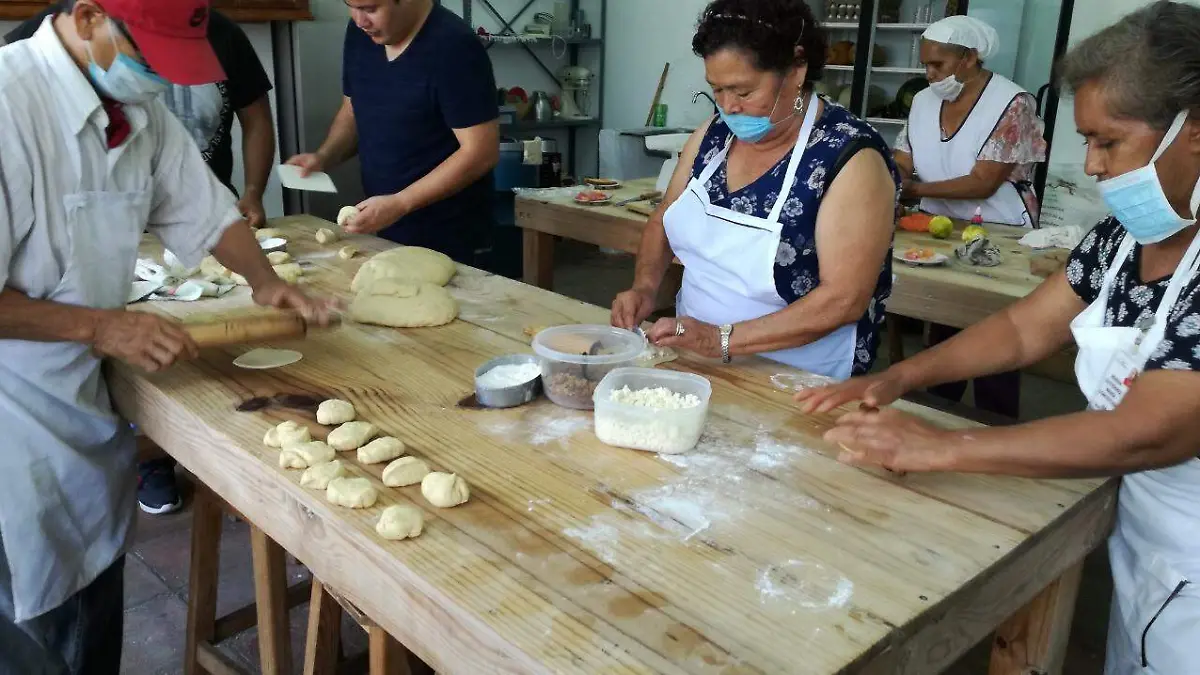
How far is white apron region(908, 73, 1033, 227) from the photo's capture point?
3.87 metres

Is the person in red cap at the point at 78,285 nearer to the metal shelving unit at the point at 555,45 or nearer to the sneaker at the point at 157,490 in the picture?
the sneaker at the point at 157,490

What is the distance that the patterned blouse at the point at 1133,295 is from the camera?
135 centimetres

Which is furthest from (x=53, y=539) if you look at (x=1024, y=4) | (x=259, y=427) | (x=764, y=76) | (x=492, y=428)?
(x=1024, y=4)

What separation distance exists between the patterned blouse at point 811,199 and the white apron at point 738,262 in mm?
18

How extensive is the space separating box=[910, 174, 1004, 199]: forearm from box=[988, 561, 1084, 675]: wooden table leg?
2.63m

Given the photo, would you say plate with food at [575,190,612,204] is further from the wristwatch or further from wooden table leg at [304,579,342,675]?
wooden table leg at [304,579,342,675]

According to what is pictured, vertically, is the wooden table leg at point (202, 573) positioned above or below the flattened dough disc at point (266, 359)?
below

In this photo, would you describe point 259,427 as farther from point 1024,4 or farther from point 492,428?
point 1024,4

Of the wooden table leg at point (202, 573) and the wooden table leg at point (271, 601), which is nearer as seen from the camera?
the wooden table leg at point (271, 601)

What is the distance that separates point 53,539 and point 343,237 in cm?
151

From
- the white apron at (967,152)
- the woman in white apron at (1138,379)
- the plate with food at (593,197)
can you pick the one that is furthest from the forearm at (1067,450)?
the plate with food at (593,197)

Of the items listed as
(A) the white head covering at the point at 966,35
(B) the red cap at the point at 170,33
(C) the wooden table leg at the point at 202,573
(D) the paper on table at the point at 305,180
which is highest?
(A) the white head covering at the point at 966,35

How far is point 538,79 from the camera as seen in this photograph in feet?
28.2

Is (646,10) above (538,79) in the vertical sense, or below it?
above
